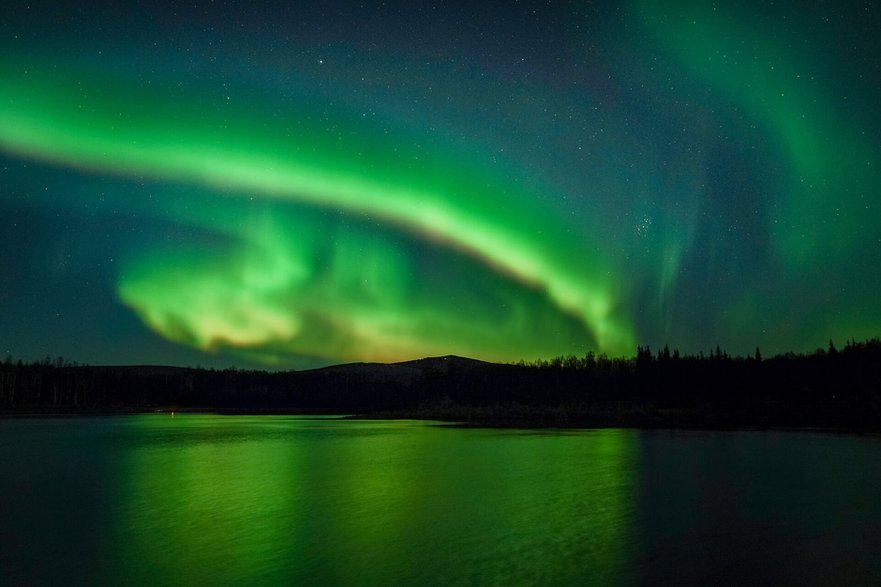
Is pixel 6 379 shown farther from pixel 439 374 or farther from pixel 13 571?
pixel 13 571

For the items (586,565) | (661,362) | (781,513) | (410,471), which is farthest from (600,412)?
(586,565)

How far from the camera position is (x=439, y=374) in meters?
193

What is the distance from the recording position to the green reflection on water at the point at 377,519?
53.3 ft

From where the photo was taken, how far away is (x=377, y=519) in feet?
76.7

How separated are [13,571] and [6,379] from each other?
616 feet

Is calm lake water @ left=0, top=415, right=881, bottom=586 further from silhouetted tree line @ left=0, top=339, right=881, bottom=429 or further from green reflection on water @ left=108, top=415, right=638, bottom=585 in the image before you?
silhouetted tree line @ left=0, top=339, right=881, bottom=429

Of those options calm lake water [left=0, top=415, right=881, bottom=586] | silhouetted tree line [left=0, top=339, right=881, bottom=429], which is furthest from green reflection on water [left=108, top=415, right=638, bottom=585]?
silhouetted tree line [left=0, top=339, right=881, bottom=429]

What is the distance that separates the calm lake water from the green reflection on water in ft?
0.31

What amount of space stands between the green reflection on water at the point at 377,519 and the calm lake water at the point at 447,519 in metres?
0.10

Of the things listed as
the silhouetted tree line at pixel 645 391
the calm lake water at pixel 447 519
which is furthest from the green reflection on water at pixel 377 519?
the silhouetted tree line at pixel 645 391

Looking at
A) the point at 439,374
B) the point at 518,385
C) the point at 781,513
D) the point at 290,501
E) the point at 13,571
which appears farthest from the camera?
the point at 439,374

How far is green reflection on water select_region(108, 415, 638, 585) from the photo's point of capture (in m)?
16.2

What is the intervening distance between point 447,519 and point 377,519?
2.36 m

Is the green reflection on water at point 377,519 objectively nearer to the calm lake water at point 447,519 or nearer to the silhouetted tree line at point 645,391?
the calm lake water at point 447,519
